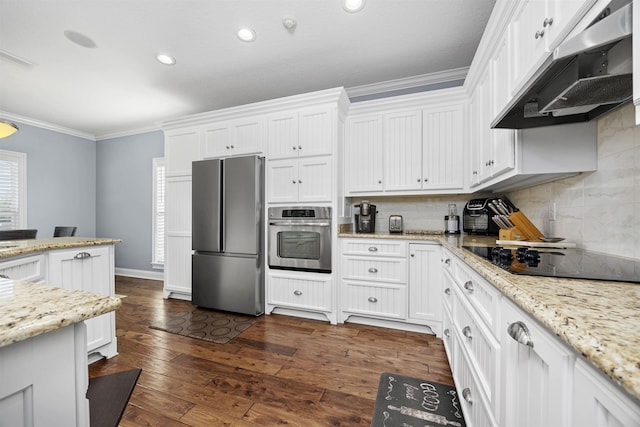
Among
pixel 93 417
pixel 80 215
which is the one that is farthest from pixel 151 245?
pixel 93 417

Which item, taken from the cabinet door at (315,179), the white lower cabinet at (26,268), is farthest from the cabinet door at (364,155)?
the white lower cabinet at (26,268)

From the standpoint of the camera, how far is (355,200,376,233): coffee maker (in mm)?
3072

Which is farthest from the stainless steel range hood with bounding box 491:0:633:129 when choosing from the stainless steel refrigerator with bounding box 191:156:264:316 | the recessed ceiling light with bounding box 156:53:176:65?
the recessed ceiling light with bounding box 156:53:176:65

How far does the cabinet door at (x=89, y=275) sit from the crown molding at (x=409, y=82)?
3104 millimetres

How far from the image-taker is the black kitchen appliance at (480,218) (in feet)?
8.54

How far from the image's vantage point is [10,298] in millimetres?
605

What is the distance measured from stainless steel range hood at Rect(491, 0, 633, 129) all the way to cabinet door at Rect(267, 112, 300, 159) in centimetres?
198

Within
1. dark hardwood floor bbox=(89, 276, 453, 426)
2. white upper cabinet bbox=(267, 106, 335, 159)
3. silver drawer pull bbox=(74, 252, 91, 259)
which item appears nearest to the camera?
dark hardwood floor bbox=(89, 276, 453, 426)

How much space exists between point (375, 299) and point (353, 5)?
253 cm

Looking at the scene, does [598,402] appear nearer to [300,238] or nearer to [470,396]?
[470,396]

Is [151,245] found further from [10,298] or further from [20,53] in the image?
[10,298]

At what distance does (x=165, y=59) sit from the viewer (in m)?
2.83

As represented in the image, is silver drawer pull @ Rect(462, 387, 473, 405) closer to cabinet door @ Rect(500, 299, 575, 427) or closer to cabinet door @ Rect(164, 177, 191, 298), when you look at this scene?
cabinet door @ Rect(500, 299, 575, 427)

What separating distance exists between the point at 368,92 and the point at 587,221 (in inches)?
104
